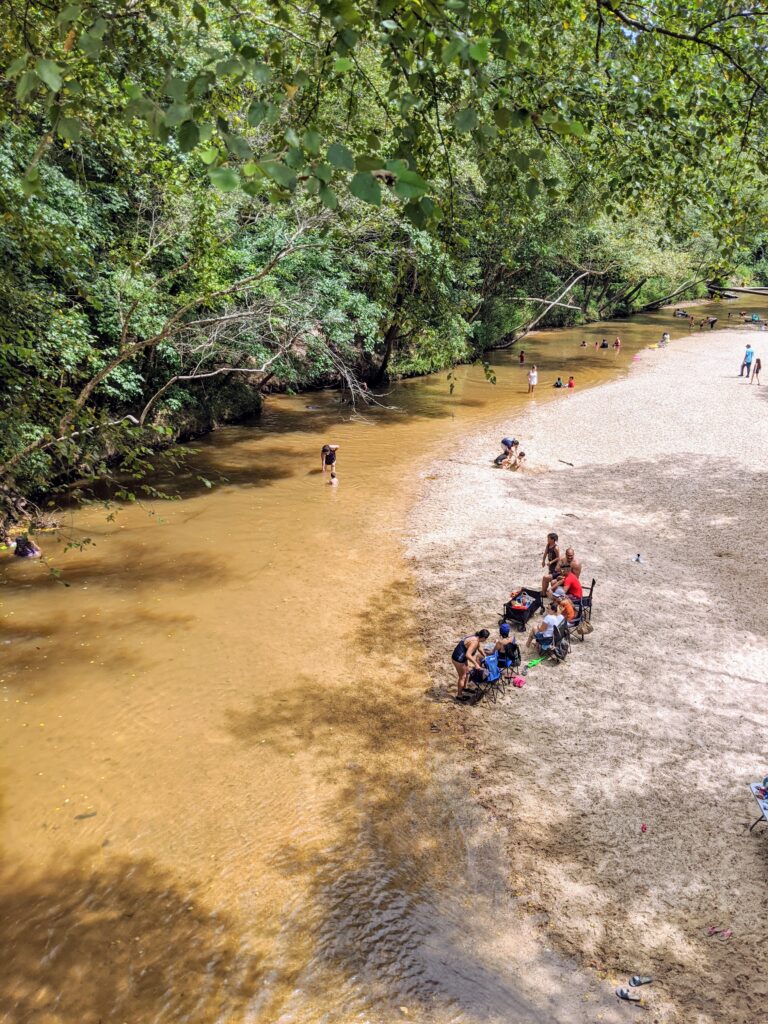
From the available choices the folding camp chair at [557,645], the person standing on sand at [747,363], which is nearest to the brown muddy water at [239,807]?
the folding camp chair at [557,645]

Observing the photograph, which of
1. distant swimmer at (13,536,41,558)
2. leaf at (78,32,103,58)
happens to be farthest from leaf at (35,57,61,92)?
distant swimmer at (13,536,41,558)

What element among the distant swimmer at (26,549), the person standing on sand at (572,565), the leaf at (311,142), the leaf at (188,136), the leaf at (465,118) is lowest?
the person standing on sand at (572,565)

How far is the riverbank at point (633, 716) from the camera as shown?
654 centimetres

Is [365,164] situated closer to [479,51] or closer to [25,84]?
[479,51]

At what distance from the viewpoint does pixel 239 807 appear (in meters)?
8.10

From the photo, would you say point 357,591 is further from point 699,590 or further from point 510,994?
point 510,994

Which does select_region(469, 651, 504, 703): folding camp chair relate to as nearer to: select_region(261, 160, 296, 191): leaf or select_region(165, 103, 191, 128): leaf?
select_region(261, 160, 296, 191): leaf

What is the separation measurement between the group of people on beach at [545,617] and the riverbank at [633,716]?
0.48 metres

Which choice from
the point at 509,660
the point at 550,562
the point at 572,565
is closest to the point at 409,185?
the point at 509,660

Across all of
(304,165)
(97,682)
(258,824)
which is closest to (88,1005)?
(258,824)

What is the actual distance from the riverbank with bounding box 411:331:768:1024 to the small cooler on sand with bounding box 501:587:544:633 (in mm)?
563

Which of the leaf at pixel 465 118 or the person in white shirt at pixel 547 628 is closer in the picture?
the leaf at pixel 465 118

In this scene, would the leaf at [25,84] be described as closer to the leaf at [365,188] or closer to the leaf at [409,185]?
the leaf at [365,188]

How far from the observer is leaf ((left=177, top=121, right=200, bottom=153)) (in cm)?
244
